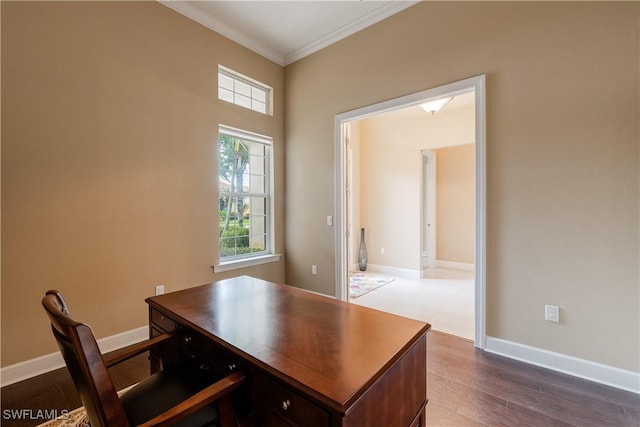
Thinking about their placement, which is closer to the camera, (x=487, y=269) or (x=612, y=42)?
(x=612, y=42)

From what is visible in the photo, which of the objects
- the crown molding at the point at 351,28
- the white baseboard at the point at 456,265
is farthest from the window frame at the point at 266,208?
the white baseboard at the point at 456,265

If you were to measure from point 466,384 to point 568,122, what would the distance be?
2.00 meters

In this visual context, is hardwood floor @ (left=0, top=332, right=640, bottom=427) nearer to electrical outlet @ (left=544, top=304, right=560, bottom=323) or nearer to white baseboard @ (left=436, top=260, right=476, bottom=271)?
electrical outlet @ (left=544, top=304, right=560, bottom=323)

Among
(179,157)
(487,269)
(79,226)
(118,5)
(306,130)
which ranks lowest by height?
(487,269)

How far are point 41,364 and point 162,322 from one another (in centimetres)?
152

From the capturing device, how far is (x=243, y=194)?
353 cm

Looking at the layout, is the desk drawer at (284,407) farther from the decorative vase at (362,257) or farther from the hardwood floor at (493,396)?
the decorative vase at (362,257)

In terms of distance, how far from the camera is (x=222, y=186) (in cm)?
329

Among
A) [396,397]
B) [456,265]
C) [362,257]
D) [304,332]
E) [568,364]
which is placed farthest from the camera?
[456,265]

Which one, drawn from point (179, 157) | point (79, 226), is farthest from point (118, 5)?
point (79, 226)

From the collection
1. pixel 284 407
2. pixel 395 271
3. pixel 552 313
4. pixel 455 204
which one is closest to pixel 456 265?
pixel 455 204

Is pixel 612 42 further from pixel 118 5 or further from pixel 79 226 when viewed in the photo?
pixel 79 226

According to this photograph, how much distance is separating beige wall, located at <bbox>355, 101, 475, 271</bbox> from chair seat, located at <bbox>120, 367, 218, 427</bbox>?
14.1 feet

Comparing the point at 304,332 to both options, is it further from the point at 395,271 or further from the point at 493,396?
the point at 395,271
